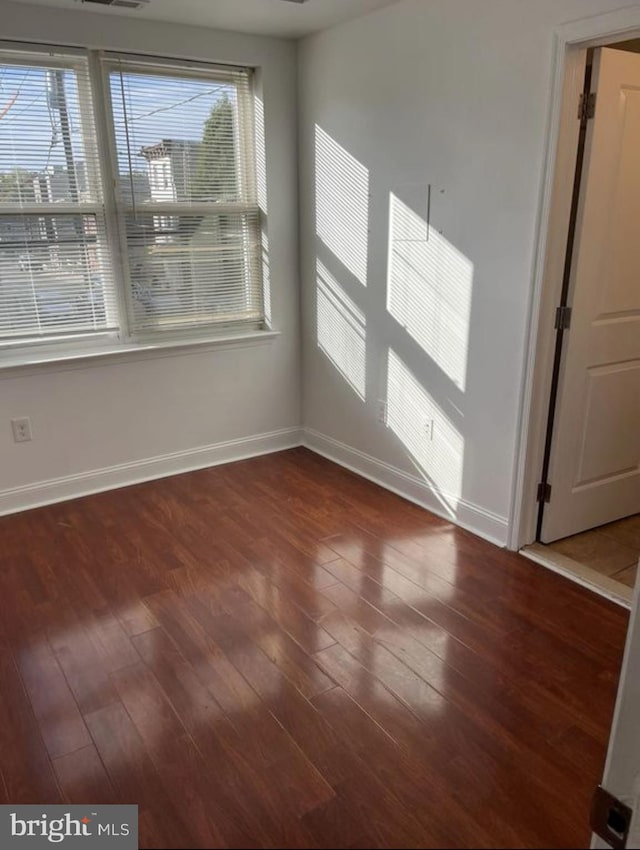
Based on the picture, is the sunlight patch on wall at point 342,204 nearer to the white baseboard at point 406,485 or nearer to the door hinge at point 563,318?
the white baseboard at point 406,485

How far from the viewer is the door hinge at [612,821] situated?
76 cm

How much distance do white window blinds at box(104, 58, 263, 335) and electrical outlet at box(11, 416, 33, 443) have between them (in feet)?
2.46

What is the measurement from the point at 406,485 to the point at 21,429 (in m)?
2.02

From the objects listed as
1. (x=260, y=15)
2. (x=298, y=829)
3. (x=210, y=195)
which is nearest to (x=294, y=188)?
(x=210, y=195)

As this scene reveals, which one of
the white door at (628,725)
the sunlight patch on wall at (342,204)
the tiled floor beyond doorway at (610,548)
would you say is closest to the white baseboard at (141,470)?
the sunlight patch on wall at (342,204)

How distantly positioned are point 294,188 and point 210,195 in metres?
0.54

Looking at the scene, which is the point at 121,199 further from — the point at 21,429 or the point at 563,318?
the point at 563,318

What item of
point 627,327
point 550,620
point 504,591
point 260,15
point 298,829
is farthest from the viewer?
point 260,15

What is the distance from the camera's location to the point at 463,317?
2826 mm

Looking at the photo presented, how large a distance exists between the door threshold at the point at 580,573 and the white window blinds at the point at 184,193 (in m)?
2.17

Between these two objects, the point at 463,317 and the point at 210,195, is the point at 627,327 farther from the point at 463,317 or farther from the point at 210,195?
the point at 210,195

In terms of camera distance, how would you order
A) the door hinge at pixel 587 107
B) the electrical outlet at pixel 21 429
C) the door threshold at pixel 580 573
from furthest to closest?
1. the electrical outlet at pixel 21 429
2. the door threshold at pixel 580 573
3. the door hinge at pixel 587 107

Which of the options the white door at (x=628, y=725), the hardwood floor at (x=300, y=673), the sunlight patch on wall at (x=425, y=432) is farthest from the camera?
the sunlight patch on wall at (x=425, y=432)

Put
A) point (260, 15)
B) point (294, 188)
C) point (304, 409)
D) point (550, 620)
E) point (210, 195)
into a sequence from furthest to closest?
1. point (304, 409)
2. point (294, 188)
3. point (210, 195)
4. point (260, 15)
5. point (550, 620)
